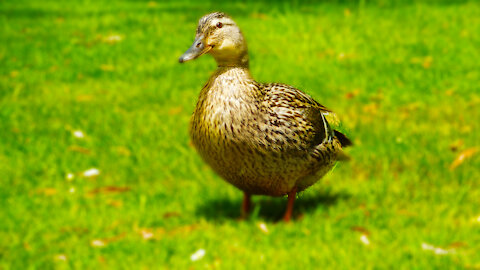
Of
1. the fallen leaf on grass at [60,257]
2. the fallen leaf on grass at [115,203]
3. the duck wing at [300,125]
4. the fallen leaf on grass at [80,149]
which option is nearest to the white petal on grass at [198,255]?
the fallen leaf on grass at [60,257]

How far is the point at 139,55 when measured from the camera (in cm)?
829

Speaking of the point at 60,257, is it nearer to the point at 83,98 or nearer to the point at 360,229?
the point at 360,229

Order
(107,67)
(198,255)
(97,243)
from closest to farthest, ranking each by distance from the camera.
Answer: (198,255), (97,243), (107,67)

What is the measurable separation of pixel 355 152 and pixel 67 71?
4.15 m

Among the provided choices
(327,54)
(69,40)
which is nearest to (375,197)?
(327,54)

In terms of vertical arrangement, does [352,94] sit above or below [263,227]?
above

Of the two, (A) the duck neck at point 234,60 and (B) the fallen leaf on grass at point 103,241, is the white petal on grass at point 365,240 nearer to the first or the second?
(B) the fallen leaf on grass at point 103,241

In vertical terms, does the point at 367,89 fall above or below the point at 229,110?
below

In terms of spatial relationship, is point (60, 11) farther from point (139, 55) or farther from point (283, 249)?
point (283, 249)

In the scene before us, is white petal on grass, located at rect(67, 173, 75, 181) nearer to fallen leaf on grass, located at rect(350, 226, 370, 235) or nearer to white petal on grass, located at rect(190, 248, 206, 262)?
white petal on grass, located at rect(190, 248, 206, 262)

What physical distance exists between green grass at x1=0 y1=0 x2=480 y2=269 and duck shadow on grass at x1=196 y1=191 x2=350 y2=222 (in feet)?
0.04

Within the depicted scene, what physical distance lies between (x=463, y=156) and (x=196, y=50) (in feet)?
14.4

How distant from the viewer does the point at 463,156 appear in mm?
5121

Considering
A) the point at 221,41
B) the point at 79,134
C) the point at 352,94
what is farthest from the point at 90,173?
the point at 221,41
